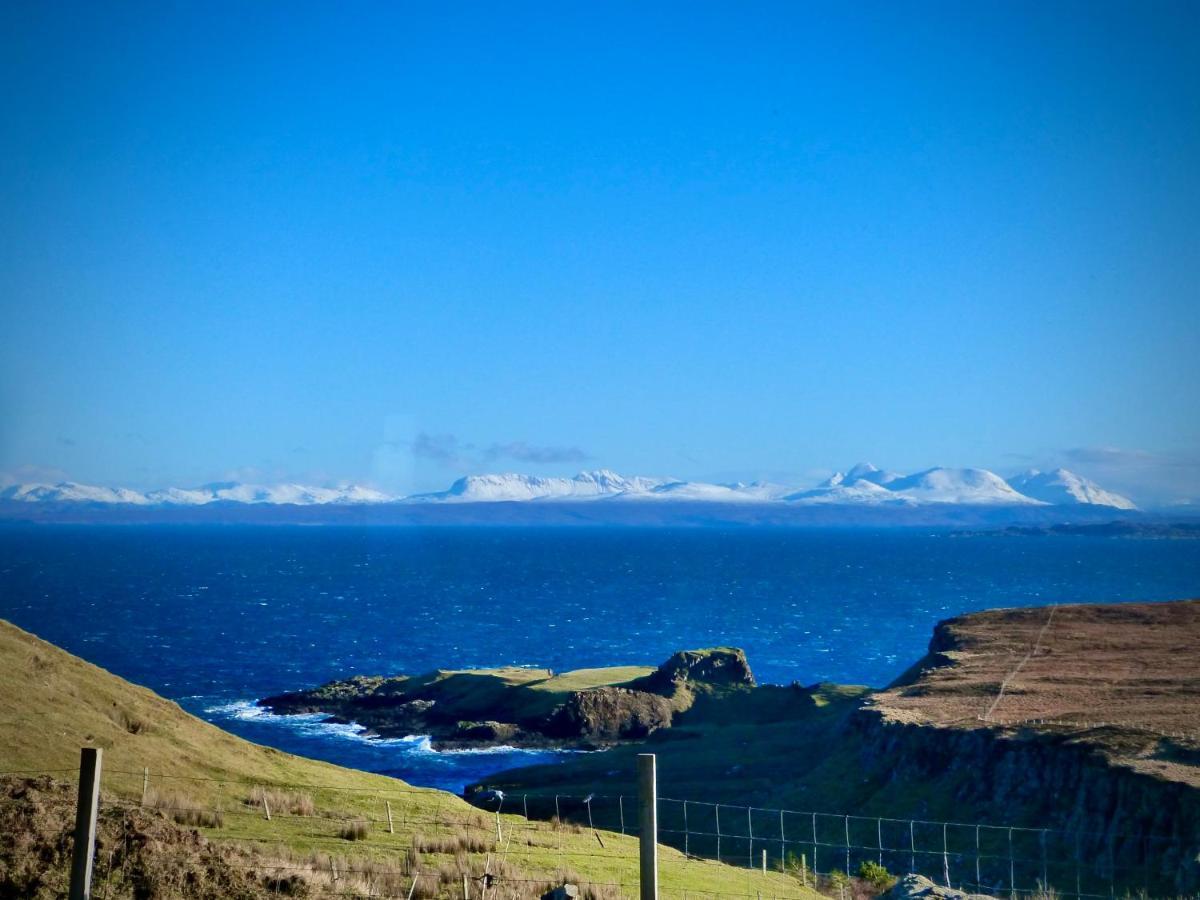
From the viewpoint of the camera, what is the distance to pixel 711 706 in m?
83.7

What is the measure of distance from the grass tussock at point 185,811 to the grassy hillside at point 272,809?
0.04 metres

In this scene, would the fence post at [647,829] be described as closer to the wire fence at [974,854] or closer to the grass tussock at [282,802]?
the grass tussock at [282,802]

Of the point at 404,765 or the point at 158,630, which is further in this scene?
the point at 158,630

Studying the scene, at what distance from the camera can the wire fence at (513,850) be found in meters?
19.4

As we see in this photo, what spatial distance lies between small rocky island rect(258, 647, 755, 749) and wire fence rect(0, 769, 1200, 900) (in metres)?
37.9

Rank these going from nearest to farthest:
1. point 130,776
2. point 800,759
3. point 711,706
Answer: point 130,776 < point 800,759 < point 711,706

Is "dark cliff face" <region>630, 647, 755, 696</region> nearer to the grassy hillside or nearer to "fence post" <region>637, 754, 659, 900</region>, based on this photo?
the grassy hillside

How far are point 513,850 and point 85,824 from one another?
39.6ft

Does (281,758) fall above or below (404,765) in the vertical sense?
above

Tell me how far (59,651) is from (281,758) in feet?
24.1

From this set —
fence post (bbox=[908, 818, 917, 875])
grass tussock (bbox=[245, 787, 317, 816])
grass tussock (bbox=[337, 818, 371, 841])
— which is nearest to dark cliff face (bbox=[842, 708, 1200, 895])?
fence post (bbox=[908, 818, 917, 875])

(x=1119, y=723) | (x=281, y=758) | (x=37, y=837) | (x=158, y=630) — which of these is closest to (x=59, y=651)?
(x=281, y=758)

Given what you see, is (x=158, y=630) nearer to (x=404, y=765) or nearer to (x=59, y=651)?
(x=404, y=765)

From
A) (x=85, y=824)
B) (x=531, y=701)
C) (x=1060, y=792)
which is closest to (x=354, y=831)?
(x=85, y=824)
